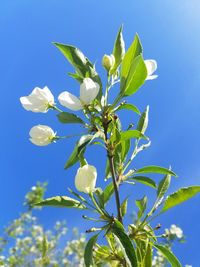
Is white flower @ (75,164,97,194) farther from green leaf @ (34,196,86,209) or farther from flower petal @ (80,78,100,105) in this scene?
flower petal @ (80,78,100,105)

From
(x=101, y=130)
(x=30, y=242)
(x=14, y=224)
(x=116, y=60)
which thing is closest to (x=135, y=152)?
(x=101, y=130)

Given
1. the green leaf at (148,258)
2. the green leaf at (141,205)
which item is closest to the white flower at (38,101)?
the green leaf at (141,205)

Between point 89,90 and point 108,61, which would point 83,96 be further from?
point 108,61

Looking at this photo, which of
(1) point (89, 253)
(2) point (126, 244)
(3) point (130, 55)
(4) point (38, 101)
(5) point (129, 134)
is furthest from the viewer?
(4) point (38, 101)

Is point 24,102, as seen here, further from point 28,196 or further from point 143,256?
point 28,196

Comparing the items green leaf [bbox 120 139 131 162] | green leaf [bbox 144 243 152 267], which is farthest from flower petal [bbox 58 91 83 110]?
green leaf [bbox 144 243 152 267]

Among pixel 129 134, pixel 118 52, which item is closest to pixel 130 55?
pixel 118 52
